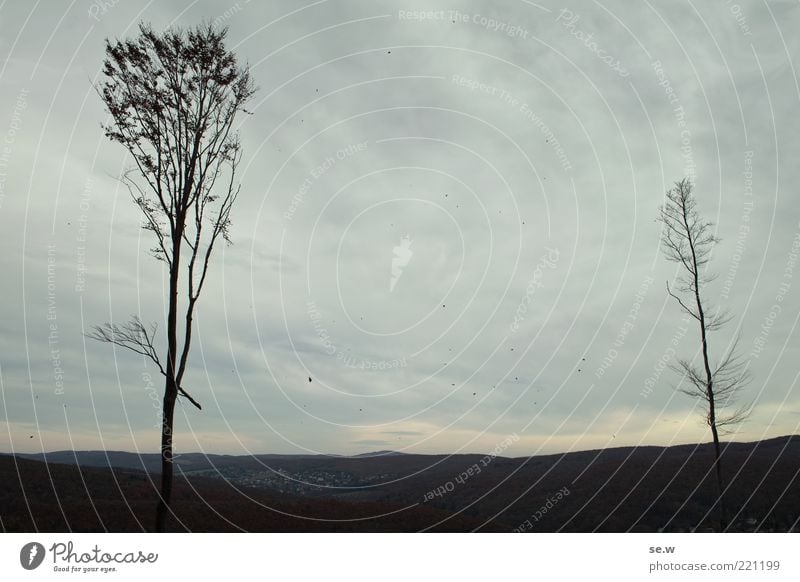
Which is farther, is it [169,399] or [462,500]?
[462,500]

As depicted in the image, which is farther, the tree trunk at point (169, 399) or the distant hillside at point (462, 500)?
the distant hillside at point (462, 500)

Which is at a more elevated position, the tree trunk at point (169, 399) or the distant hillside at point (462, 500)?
the tree trunk at point (169, 399)

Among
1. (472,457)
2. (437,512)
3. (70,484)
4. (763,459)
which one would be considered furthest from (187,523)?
(472,457)

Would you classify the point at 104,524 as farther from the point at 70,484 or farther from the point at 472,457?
the point at 472,457

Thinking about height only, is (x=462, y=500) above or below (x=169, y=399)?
below
